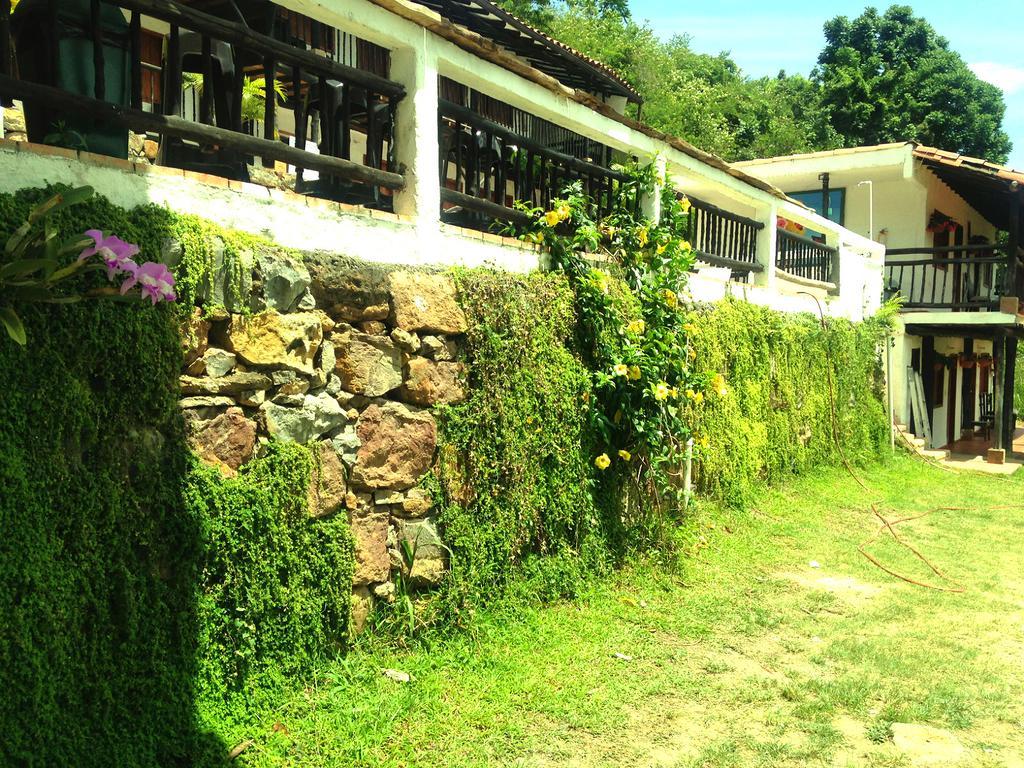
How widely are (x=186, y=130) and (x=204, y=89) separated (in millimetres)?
892

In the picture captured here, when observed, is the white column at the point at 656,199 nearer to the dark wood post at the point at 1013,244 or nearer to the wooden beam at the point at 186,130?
the wooden beam at the point at 186,130

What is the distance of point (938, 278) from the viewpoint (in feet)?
56.9

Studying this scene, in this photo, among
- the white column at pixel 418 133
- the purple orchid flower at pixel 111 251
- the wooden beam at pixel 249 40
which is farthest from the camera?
the white column at pixel 418 133

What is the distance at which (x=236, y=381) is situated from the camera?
377 centimetres

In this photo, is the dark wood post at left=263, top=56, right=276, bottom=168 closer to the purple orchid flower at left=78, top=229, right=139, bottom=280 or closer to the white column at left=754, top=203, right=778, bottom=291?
the purple orchid flower at left=78, top=229, right=139, bottom=280

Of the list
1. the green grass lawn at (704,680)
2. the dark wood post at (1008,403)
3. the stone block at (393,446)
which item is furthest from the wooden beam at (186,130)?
the dark wood post at (1008,403)

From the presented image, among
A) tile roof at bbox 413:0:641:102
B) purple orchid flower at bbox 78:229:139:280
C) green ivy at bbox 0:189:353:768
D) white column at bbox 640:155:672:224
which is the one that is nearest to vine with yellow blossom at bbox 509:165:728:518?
white column at bbox 640:155:672:224

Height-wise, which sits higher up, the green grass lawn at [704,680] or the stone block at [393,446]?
the stone block at [393,446]

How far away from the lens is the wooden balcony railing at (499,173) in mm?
5668

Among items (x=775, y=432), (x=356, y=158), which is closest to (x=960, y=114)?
(x=775, y=432)

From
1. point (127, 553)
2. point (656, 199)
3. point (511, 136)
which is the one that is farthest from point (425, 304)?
point (656, 199)

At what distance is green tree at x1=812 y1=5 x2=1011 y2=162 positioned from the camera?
26.3 meters

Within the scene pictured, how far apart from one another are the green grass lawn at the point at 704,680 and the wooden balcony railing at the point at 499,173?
2735mm

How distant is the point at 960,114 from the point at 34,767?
3007 cm
